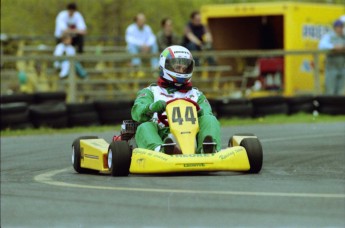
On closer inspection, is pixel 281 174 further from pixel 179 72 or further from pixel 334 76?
pixel 334 76

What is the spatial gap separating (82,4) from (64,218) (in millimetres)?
23579

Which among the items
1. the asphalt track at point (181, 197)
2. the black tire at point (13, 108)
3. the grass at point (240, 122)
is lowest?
the grass at point (240, 122)

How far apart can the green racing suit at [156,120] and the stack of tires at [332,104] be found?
371 inches

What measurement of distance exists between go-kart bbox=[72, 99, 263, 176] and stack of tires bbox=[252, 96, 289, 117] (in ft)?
30.4

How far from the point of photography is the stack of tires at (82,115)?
19.3m

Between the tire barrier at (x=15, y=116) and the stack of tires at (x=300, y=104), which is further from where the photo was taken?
the stack of tires at (x=300, y=104)

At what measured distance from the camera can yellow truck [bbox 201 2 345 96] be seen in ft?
81.5

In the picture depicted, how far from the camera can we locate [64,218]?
8.23m

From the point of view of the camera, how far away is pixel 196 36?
23547mm

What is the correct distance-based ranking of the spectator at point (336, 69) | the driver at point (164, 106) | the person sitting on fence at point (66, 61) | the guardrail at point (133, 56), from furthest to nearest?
1. the spectator at point (336, 69)
2. the person sitting on fence at point (66, 61)
3. the guardrail at point (133, 56)
4. the driver at point (164, 106)

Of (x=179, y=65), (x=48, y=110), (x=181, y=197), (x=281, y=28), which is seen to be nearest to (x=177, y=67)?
(x=179, y=65)

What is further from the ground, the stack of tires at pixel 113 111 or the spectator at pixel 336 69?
the spectator at pixel 336 69

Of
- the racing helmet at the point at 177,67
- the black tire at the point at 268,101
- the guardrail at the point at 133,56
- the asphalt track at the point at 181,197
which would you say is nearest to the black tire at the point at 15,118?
the guardrail at the point at 133,56

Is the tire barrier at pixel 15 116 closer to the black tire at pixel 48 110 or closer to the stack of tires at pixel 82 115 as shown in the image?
the black tire at pixel 48 110
